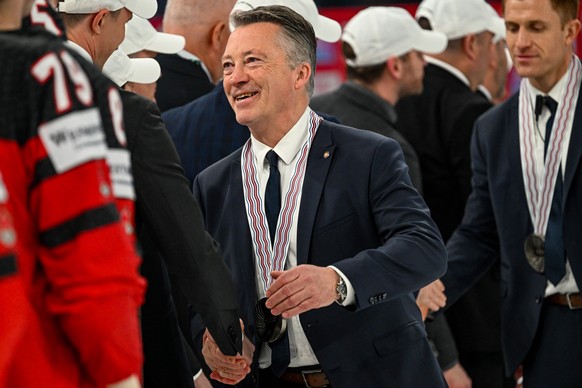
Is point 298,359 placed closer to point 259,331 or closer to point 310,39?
point 259,331

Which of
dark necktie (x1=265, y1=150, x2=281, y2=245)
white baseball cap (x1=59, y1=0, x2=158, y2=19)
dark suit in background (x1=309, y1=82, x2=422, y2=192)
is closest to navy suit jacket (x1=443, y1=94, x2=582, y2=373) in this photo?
dark suit in background (x1=309, y1=82, x2=422, y2=192)

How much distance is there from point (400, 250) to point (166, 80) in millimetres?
2058

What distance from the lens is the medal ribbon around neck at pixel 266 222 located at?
296 centimetres

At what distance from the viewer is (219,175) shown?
10.5ft

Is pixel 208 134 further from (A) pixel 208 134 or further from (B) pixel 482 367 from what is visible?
(B) pixel 482 367

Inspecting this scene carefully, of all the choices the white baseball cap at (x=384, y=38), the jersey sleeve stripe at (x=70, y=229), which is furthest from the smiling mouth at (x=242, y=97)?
the white baseball cap at (x=384, y=38)

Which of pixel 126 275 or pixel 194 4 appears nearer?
pixel 126 275

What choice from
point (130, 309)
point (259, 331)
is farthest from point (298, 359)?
point (130, 309)

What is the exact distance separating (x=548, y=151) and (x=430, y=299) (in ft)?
2.20

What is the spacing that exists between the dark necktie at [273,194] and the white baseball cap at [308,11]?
789 mm

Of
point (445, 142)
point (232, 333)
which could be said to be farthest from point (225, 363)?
point (445, 142)

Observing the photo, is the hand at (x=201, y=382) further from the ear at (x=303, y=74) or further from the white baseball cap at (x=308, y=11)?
the white baseball cap at (x=308, y=11)

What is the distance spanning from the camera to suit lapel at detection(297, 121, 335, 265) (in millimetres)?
2949

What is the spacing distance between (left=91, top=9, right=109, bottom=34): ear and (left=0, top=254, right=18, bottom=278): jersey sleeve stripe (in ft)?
3.84
